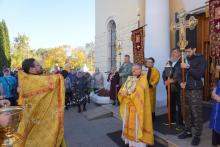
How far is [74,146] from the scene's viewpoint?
17.9 feet

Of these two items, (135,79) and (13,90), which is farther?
(13,90)

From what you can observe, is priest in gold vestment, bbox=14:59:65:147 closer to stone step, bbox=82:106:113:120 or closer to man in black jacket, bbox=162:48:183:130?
man in black jacket, bbox=162:48:183:130

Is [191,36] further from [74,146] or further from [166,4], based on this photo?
[74,146]

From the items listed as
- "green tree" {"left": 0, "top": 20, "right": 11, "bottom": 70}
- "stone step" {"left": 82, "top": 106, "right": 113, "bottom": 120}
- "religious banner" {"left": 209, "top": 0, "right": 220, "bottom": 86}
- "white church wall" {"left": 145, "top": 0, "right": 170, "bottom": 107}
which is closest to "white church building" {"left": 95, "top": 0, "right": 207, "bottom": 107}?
"white church wall" {"left": 145, "top": 0, "right": 170, "bottom": 107}

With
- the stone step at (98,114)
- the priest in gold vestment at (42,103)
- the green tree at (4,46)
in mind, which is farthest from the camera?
the green tree at (4,46)

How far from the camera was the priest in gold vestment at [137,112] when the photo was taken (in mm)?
4609

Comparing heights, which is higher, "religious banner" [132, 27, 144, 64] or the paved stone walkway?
"religious banner" [132, 27, 144, 64]

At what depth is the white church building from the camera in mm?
8516

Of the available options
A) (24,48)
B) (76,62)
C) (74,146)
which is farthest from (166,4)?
(24,48)

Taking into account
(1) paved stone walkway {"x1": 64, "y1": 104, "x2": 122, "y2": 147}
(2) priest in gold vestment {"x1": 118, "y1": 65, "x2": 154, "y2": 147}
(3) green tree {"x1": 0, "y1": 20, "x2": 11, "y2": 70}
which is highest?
(3) green tree {"x1": 0, "y1": 20, "x2": 11, "y2": 70}

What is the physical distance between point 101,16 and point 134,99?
33.2 feet

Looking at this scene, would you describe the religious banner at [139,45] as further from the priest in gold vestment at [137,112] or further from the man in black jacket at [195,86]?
the man in black jacket at [195,86]

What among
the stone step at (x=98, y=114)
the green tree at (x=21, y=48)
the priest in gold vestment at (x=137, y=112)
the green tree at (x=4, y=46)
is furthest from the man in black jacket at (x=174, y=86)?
the green tree at (x=21, y=48)

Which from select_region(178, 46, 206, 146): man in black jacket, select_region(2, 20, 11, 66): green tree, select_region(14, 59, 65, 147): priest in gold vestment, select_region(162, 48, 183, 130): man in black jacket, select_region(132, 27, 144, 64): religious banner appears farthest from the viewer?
select_region(2, 20, 11, 66): green tree
